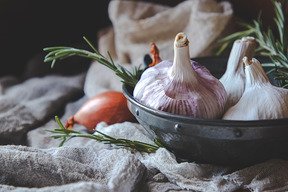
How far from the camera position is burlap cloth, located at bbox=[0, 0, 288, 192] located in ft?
1.58

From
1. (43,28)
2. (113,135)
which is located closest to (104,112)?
(113,135)

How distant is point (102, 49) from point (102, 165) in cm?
63

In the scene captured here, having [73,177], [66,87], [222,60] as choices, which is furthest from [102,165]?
[66,87]

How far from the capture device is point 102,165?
515 millimetres

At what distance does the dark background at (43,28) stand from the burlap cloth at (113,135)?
0.09 meters

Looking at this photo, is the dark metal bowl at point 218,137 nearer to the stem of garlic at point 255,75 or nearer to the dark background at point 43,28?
the stem of garlic at point 255,75

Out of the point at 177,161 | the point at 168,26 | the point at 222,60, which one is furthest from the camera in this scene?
the point at 168,26

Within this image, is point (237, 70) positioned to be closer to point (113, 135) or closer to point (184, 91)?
point (184, 91)

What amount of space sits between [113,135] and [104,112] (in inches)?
4.6

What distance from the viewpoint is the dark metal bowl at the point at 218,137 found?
0.43m

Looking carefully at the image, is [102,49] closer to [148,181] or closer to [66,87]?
[66,87]

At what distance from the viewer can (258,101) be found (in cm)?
48

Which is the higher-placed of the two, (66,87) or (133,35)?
(133,35)

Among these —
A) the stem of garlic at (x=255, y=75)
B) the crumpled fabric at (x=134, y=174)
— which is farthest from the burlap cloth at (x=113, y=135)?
the stem of garlic at (x=255, y=75)
